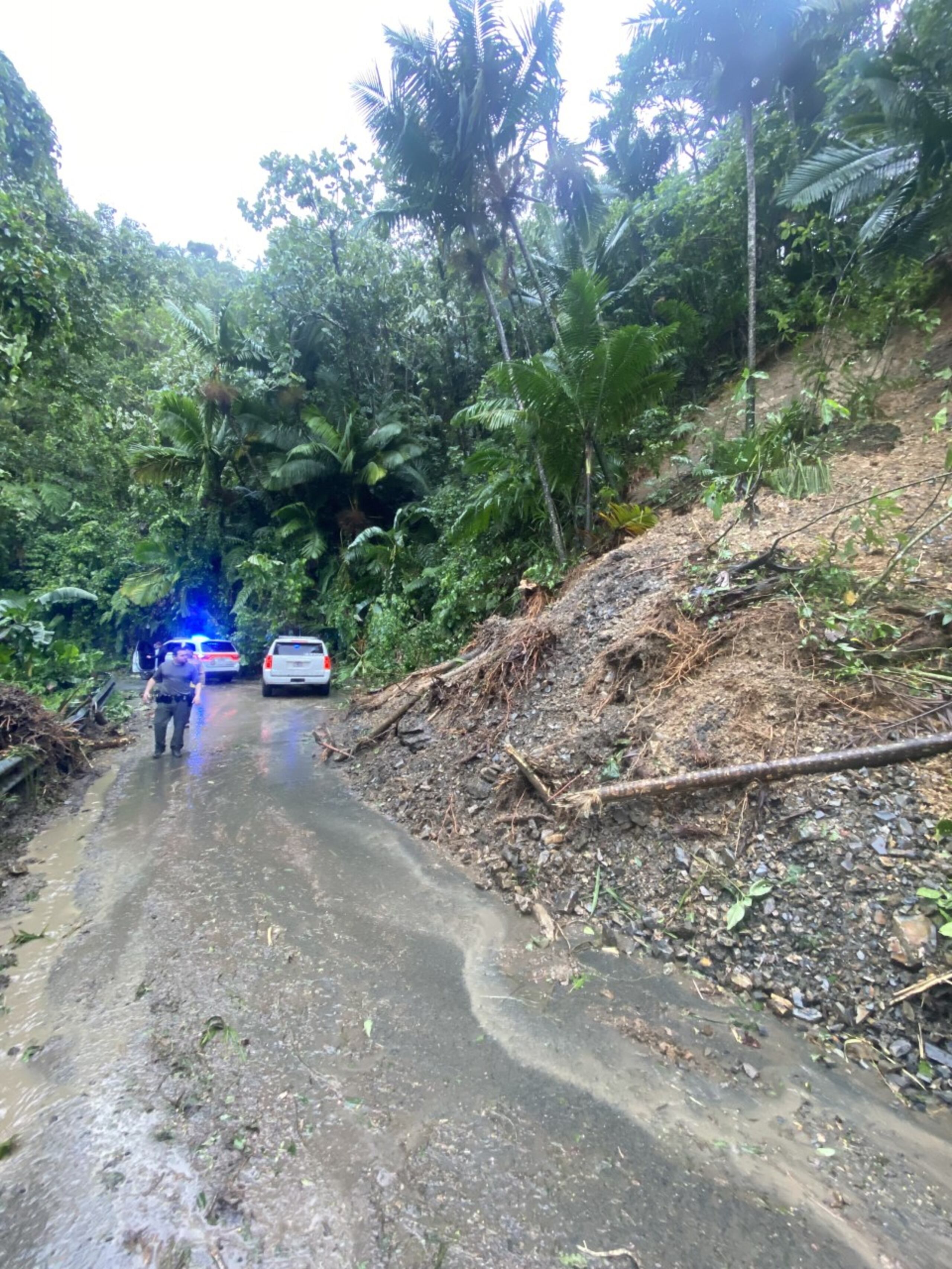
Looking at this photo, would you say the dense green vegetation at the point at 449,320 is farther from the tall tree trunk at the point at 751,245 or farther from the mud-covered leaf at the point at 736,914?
the mud-covered leaf at the point at 736,914

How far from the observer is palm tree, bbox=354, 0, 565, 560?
10.2 meters

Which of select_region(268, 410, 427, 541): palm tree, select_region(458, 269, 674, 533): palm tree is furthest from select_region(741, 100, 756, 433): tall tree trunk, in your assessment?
select_region(268, 410, 427, 541): palm tree

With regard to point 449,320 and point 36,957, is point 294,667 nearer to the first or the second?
point 36,957

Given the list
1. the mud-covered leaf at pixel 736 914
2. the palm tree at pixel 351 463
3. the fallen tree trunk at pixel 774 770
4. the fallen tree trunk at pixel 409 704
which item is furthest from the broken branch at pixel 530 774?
the palm tree at pixel 351 463

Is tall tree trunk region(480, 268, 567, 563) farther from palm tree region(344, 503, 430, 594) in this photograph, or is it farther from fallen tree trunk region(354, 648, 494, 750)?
palm tree region(344, 503, 430, 594)

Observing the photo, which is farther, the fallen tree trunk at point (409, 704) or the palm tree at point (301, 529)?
the palm tree at point (301, 529)

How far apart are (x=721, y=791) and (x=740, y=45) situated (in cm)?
1299

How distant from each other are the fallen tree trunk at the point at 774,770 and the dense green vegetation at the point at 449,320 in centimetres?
487

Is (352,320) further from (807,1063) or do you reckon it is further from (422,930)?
(807,1063)

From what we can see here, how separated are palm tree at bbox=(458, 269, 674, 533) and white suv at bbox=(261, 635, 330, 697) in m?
6.45

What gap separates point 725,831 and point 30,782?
22.3 feet

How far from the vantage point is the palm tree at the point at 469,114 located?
10.2 m

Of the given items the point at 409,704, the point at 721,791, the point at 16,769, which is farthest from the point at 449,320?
the point at 721,791

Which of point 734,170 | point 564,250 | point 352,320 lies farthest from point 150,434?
point 734,170
